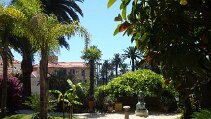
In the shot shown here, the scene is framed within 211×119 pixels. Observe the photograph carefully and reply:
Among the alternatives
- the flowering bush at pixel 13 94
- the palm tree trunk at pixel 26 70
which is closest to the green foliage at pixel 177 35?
the flowering bush at pixel 13 94

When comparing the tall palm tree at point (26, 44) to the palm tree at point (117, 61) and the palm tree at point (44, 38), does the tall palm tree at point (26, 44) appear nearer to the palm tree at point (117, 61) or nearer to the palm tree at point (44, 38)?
the palm tree at point (44, 38)

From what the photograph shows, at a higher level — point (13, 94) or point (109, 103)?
point (13, 94)

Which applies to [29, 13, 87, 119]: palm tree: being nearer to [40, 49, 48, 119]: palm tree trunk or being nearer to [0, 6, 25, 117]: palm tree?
[40, 49, 48, 119]: palm tree trunk

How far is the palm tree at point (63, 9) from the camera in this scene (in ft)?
101

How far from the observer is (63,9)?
3125 centimetres

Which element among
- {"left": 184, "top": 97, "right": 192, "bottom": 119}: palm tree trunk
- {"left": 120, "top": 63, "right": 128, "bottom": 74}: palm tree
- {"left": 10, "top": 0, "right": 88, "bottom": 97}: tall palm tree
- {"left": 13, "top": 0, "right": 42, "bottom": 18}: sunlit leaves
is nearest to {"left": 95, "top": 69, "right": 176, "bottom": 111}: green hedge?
{"left": 10, "top": 0, "right": 88, "bottom": 97}: tall palm tree

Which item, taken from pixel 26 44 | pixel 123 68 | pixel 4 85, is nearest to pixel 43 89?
pixel 4 85

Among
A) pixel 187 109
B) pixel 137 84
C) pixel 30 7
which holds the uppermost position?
pixel 30 7

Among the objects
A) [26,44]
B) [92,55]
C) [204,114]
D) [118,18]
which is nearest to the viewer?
[204,114]

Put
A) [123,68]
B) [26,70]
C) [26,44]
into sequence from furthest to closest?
[123,68]
[26,70]
[26,44]

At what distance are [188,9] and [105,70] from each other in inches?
3188

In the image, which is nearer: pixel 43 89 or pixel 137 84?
pixel 43 89

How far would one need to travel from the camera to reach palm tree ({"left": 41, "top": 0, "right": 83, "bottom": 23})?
30766 mm

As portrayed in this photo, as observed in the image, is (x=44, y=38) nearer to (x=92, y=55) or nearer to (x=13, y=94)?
→ (x=13, y=94)
